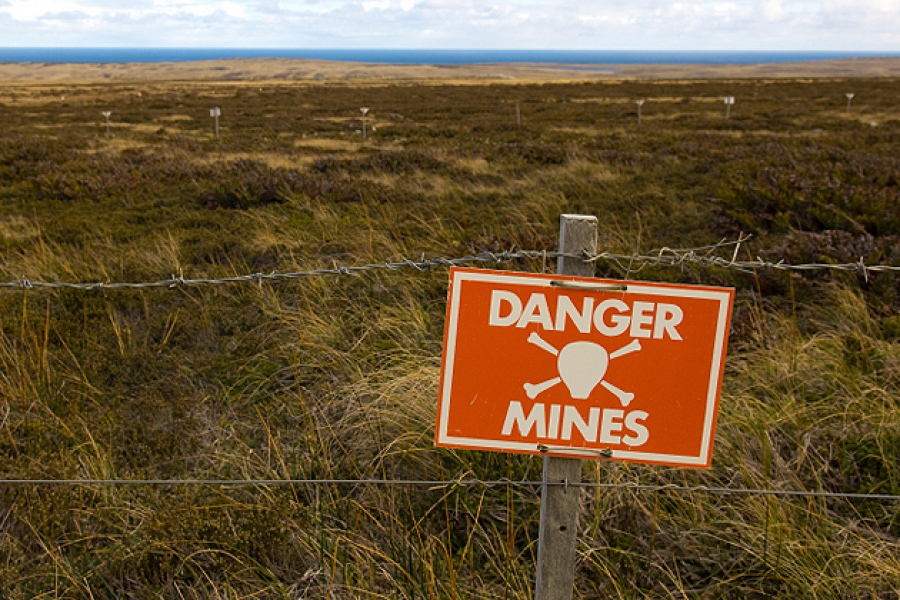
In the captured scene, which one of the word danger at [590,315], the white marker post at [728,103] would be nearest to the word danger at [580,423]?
the word danger at [590,315]

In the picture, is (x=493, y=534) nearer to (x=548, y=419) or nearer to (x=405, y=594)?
(x=405, y=594)

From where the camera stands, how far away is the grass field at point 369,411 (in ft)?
8.27

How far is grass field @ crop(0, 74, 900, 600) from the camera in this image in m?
2.52

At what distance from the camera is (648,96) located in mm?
41875

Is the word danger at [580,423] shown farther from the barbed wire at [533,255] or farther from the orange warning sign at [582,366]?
the barbed wire at [533,255]

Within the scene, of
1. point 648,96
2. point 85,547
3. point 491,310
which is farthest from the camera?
point 648,96

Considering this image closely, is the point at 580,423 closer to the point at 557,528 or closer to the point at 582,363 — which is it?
the point at 582,363

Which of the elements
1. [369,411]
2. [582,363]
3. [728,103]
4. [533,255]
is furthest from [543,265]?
[728,103]

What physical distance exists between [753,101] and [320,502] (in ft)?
122

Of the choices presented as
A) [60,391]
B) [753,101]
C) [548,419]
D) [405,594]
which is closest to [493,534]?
[405,594]

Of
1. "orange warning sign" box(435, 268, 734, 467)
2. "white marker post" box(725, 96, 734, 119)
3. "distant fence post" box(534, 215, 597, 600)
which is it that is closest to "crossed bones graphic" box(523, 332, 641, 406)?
"orange warning sign" box(435, 268, 734, 467)

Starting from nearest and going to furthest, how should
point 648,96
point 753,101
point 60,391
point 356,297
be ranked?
1. point 60,391
2. point 356,297
3. point 753,101
4. point 648,96

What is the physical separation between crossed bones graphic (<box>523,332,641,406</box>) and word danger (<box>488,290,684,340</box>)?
0.11 ft

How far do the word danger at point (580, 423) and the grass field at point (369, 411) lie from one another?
62cm
